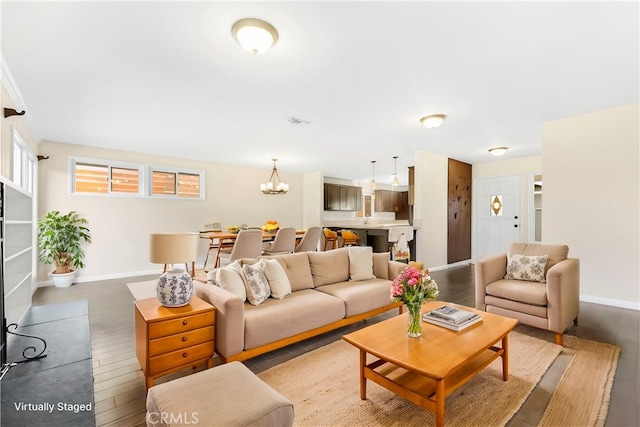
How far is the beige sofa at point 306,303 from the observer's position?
218 centimetres

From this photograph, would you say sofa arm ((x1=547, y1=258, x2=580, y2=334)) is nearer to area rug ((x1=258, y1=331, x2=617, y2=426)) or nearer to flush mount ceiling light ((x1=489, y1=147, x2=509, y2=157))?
area rug ((x1=258, y1=331, x2=617, y2=426))

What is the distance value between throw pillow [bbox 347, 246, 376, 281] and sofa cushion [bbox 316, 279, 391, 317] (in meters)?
0.11

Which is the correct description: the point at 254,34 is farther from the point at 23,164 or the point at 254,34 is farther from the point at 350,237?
the point at 350,237

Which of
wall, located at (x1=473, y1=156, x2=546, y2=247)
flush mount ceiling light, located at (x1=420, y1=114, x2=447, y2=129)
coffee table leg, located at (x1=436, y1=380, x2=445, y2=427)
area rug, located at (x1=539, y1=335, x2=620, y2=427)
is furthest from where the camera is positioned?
wall, located at (x1=473, y1=156, x2=546, y2=247)

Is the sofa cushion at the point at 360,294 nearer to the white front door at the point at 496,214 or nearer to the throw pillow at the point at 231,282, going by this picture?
the throw pillow at the point at 231,282

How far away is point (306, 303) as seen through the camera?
2.67 meters

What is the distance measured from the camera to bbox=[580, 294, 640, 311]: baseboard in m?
3.63

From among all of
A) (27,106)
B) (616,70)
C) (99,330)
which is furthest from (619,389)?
(27,106)

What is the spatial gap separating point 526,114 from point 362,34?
2903 mm

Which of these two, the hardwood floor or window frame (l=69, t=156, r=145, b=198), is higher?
window frame (l=69, t=156, r=145, b=198)

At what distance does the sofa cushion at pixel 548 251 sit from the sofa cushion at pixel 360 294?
5.36ft

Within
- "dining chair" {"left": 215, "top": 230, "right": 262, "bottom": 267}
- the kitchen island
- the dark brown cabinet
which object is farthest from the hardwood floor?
the dark brown cabinet

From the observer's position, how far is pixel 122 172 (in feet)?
19.2

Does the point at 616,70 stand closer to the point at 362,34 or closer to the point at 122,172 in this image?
the point at 362,34
